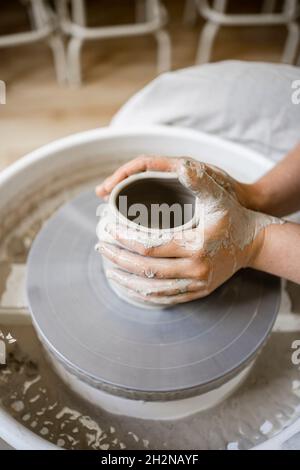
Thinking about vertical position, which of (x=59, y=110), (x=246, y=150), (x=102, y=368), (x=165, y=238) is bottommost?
(x=59, y=110)

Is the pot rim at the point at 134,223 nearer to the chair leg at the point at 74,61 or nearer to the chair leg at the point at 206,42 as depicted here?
the chair leg at the point at 74,61

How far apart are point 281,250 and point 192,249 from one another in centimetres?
22

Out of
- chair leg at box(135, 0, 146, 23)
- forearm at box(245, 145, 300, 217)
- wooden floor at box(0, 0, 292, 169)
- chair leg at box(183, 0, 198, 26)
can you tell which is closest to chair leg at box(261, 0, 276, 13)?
wooden floor at box(0, 0, 292, 169)

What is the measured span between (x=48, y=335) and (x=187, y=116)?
889 millimetres

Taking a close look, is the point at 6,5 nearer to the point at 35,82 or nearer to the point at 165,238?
the point at 35,82

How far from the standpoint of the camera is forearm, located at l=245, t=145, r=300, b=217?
1.11 metres

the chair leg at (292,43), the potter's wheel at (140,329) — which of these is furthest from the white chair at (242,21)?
the potter's wheel at (140,329)

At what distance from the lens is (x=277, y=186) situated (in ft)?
3.68

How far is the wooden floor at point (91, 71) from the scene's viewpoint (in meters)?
2.41

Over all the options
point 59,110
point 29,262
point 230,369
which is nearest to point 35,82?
point 59,110

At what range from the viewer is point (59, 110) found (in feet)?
8.30

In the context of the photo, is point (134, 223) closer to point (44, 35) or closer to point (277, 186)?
point (277, 186)

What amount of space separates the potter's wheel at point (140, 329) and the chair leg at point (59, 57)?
1.87 meters

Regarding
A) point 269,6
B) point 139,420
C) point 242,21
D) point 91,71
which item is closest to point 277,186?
point 139,420
